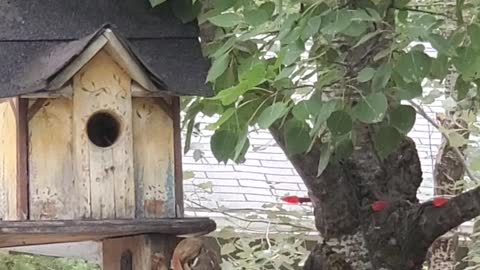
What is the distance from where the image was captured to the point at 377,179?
207 cm

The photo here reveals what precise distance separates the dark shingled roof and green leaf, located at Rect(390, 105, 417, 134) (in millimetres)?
301

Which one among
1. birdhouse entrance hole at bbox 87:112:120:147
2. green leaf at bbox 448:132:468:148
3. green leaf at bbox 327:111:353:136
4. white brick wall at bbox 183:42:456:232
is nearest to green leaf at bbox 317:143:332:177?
green leaf at bbox 327:111:353:136

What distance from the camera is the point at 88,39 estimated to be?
160cm

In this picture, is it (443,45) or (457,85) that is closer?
(443,45)

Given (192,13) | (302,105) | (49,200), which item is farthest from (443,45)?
(49,200)

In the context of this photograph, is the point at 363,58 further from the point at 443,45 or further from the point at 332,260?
the point at 332,260

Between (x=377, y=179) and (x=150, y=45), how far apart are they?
23.4 inches

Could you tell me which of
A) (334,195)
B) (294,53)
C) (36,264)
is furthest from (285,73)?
(36,264)

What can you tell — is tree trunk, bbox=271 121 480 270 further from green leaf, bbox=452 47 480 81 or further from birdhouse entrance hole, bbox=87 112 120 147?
green leaf, bbox=452 47 480 81

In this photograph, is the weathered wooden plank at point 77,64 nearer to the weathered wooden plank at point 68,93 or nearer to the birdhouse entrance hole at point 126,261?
the weathered wooden plank at point 68,93

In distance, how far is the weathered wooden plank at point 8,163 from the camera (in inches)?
64.9

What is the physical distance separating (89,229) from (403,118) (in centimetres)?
48

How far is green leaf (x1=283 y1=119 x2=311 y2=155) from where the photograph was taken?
1.51 m

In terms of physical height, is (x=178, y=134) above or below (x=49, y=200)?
above
